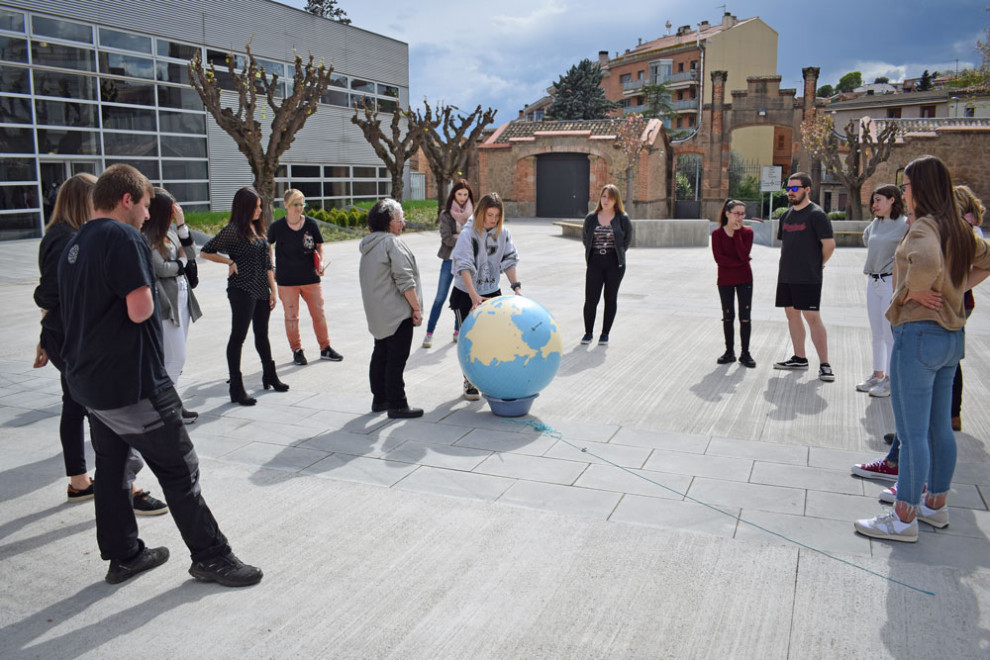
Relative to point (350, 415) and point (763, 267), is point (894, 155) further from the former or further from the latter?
point (350, 415)

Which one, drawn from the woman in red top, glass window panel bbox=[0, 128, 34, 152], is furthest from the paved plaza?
glass window panel bbox=[0, 128, 34, 152]

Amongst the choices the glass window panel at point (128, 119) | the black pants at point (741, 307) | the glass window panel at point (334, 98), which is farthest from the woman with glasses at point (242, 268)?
the glass window panel at point (334, 98)

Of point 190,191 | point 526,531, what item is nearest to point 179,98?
point 190,191

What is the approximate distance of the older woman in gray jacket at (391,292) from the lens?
20.3ft

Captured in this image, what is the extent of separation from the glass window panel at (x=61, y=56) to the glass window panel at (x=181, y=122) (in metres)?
2.76

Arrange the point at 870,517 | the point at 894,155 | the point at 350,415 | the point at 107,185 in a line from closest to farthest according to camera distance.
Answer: the point at 107,185, the point at 870,517, the point at 350,415, the point at 894,155

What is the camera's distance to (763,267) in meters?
17.9

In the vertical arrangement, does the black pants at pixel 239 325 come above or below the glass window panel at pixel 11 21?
below

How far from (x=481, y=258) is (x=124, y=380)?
13.9ft

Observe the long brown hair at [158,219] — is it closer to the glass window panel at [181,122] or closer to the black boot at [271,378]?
the black boot at [271,378]

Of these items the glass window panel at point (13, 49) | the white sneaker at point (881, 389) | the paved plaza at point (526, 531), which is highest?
the glass window panel at point (13, 49)

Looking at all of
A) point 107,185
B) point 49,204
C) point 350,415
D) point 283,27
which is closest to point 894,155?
point 283,27

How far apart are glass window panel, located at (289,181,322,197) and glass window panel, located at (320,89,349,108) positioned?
338 centimetres

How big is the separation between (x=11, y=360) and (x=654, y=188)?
120 feet
